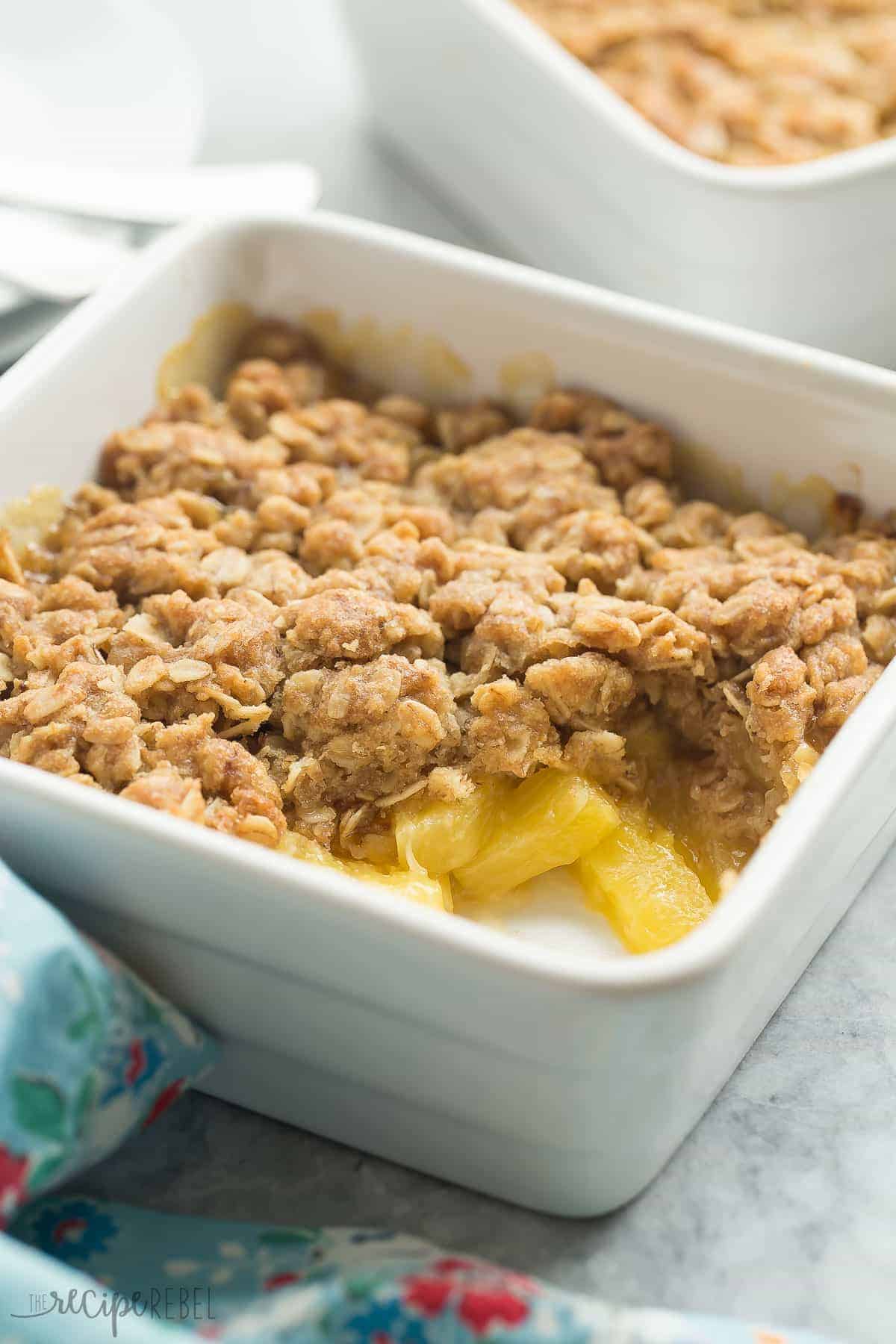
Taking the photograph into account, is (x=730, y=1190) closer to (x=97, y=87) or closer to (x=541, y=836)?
(x=541, y=836)

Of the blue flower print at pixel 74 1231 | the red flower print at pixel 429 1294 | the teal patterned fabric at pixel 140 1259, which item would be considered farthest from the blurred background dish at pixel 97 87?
the red flower print at pixel 429 1294

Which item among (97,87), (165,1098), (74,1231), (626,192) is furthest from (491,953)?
(97,87)

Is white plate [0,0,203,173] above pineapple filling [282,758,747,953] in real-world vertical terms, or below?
above

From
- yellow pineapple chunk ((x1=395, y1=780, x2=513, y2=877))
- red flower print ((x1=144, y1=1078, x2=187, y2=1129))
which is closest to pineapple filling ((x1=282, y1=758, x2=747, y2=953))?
yellow pineapple chunk ((x1=395, y1=780, x2=513, y2=877))

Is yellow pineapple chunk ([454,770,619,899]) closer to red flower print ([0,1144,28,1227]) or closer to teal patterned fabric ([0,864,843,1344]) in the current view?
teal patterned fabric ([0,864,843,1344])

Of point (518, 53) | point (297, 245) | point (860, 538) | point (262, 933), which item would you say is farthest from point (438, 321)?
point (262, 933)

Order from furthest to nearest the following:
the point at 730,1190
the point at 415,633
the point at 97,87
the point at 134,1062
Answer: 1. the point at 97,87
2. the point at 415,633
3. the point at 730,1190
4. the point at 134,1062

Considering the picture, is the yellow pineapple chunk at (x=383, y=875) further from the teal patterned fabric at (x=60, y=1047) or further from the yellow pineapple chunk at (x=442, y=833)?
the teal patterned fabric at (x=60, y=1047)
